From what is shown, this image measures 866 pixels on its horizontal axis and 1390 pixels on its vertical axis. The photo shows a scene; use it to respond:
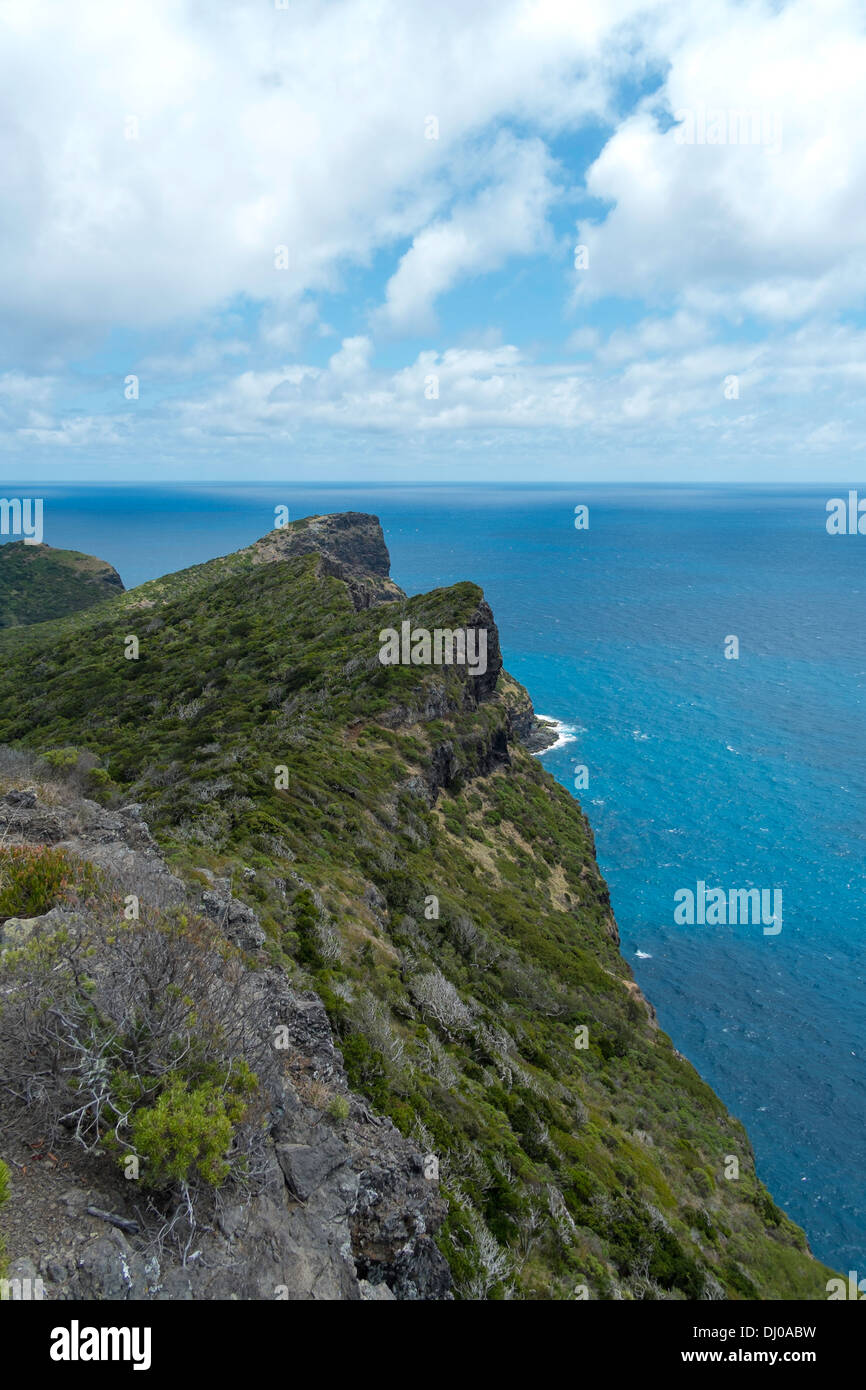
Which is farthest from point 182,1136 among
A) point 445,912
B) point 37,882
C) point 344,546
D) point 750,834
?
point 344,546

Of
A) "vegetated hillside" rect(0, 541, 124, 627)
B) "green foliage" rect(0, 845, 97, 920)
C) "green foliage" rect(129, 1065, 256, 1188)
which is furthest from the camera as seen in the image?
"vegetated hillside" rect(0, 541, 124, 627)

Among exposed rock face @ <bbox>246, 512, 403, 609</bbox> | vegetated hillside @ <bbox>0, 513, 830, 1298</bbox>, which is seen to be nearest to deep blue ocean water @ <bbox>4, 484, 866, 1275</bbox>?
vegetated hillside @ <bbox>0, 513, 830, 1298</bbox>

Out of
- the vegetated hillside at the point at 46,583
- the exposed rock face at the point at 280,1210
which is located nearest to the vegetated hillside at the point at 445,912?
the exposed rock face at the point at 280,1210

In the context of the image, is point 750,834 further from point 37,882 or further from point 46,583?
point 46,583

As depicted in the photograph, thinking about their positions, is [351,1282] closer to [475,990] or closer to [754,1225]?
[475,990]

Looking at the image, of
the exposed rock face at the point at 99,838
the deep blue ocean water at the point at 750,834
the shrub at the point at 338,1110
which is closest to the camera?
the shrub at the point at 338,1110

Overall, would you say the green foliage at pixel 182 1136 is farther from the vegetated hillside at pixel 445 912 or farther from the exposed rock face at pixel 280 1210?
the vegetated hillside at pixel 445 912

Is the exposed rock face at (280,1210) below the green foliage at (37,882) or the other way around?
below

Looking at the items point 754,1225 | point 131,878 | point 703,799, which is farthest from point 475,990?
point 703,799

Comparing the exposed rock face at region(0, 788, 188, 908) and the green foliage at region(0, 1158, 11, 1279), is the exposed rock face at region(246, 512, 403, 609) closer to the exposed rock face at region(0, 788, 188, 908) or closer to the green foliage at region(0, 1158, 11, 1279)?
the exposed rock face at region(0, 788, 188, 908)
